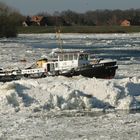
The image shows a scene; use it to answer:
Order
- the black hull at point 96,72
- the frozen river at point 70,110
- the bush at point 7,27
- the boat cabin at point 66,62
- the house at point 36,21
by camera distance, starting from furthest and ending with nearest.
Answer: the house at point 36,21
the bush at point 7,27
the boat cabin at point 66,62
the black hull at point 96,72
the frozen river at point 70,110

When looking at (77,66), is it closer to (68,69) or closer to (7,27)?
(68,69)

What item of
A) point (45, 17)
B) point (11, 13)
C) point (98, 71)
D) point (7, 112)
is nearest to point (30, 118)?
point (7, 112)

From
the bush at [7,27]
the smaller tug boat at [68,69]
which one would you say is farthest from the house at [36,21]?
the smaller tug boat at [68,69]

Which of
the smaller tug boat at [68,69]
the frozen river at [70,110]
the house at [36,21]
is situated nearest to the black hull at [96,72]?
the smaller tug boat at [68,69]

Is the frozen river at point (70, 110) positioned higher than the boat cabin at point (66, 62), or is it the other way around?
the frozen river at point (70, 110)

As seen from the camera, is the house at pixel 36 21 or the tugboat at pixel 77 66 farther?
the house at pixel 36 21

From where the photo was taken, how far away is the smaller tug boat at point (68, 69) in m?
32.0

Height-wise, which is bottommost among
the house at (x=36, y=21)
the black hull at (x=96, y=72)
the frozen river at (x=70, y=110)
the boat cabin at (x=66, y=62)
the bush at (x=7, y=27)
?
the house at (x=36, y=21)

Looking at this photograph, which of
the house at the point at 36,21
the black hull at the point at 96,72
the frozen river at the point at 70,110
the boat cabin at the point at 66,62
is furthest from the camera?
the house at the point at 36,21

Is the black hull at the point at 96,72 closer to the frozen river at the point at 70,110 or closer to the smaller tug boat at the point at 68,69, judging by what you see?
the smaller tug boat at the point at 68,69

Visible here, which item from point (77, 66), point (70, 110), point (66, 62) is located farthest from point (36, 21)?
point (70, 110)

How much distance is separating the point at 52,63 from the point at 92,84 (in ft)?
38.7

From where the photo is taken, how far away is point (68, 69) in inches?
1264

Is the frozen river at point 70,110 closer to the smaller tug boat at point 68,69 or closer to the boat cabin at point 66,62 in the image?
the smaller tug boat at point 68,69
